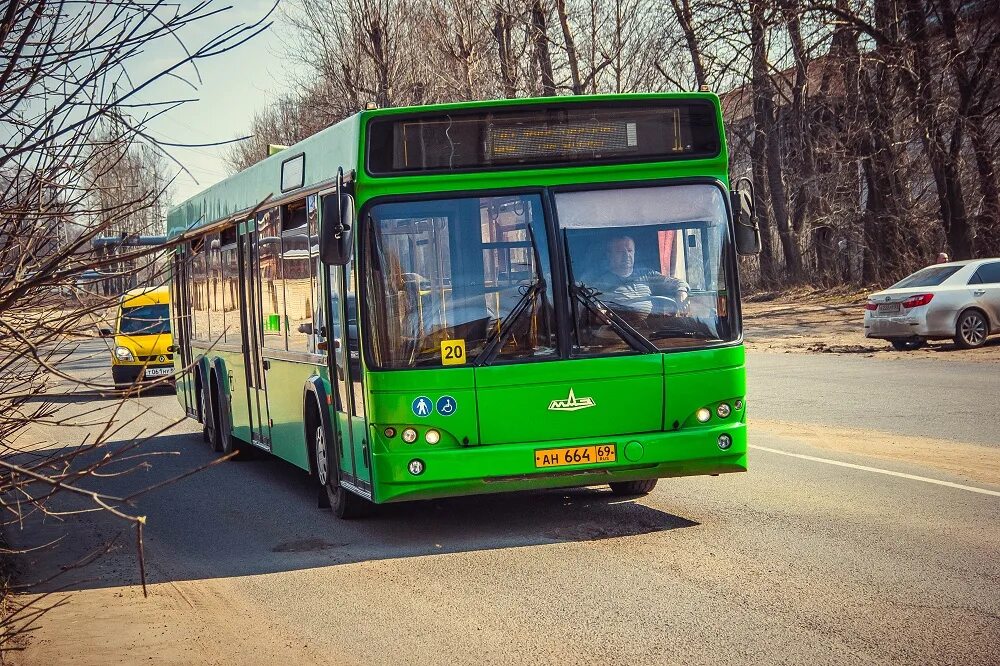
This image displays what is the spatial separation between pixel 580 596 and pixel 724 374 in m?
2.62

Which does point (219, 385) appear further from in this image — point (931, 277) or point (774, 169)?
point (774, 169)

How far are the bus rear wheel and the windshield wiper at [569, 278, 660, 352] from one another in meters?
2.52

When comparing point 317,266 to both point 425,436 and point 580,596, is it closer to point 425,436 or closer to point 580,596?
point 425,436

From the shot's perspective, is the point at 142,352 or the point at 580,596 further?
the point at 142,352

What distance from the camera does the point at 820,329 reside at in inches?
1302

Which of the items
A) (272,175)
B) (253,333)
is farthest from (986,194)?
(272,175)

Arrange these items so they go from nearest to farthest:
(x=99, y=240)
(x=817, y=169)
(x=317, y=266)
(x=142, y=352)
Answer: (x=99, y=240), (x=317, y=266), (x=142, y=352), (x=817, y=169)

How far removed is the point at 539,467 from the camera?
927 centimetres

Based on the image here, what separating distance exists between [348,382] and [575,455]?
5.70 ft

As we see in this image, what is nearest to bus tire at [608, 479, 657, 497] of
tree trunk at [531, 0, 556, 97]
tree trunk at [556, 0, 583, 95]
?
tree trunk at [556, 0, 583, 95]

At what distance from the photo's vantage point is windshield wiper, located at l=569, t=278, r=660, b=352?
9.45 meters

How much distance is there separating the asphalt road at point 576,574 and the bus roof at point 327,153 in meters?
2.25

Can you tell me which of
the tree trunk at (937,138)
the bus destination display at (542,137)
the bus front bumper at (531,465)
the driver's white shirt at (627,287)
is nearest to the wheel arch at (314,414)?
the bus front bumper at (531,465)

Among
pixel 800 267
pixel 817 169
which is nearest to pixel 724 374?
pixel 817 169
